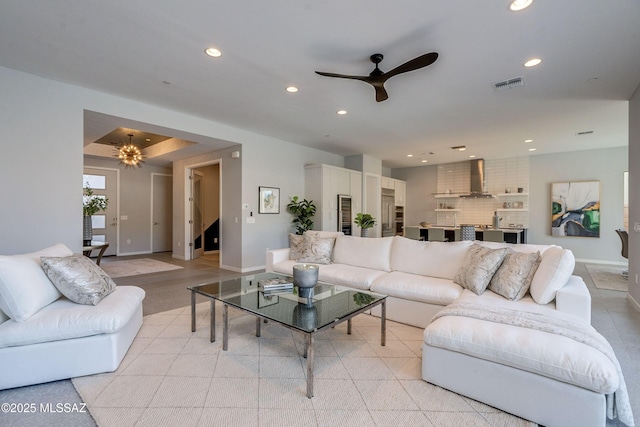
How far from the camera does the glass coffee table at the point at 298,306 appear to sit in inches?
78.2

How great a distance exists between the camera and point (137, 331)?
9.30ft

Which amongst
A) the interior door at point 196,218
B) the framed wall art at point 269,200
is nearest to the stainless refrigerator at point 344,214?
the framed wall art at point 269,200

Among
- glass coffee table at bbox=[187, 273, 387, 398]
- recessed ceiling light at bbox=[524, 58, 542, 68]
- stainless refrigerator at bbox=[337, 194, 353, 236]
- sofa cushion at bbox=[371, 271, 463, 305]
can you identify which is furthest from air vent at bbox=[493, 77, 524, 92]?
stainless refrigerator at bbox=[337, 194, 353, 236]

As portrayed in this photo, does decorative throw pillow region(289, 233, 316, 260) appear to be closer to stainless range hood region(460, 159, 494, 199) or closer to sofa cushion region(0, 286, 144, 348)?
sofa cushion region(0, 286, 144, 348)

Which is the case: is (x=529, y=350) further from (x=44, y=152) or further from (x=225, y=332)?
(x=44, y=152)

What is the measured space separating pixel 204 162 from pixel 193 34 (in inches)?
175

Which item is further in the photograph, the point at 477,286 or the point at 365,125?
the point at 365,125

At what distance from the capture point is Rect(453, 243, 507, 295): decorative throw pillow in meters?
2.71

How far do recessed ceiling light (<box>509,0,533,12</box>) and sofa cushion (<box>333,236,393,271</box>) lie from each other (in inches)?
103

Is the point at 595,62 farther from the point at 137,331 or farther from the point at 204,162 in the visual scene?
the point at 204,162

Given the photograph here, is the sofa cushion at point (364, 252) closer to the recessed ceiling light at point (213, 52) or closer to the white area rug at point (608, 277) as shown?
the recessed ceiling light at point (213, 52)

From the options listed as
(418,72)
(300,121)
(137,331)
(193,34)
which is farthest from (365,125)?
(137,331)

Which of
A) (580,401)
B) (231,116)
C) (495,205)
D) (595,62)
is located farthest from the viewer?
(495,205)

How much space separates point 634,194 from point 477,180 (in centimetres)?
473
